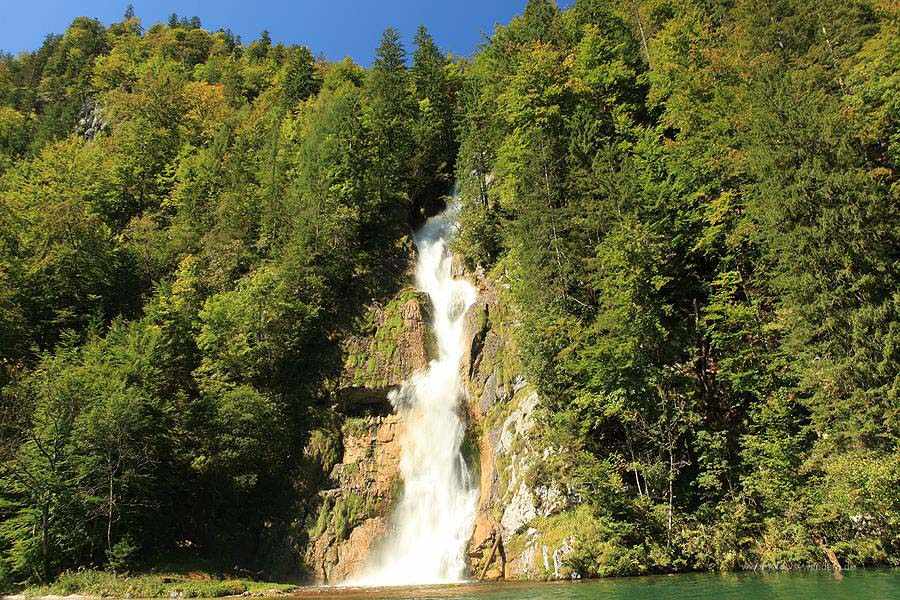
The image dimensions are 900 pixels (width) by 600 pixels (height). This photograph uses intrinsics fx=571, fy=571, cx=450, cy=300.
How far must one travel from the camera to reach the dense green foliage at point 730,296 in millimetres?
15984

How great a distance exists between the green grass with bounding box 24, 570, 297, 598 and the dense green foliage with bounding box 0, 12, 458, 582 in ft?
4.32

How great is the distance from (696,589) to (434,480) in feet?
45.1

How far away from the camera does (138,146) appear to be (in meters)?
47.9

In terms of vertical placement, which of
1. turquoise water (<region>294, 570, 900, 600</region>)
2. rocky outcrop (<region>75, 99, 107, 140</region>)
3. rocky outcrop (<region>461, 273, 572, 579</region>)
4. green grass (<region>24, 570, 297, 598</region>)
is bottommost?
green grass (<region>24, 570, 297, 598</region>)

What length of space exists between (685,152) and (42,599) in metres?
27.8

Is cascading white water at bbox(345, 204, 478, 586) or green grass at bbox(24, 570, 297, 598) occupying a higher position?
cascading white water at bbox(345, 204, 478, 586)

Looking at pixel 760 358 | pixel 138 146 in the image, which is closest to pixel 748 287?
pixel 760 358

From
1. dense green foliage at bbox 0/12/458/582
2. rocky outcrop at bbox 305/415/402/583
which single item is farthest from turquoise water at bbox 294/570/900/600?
dense green foliage at bbox 0/12/458/582

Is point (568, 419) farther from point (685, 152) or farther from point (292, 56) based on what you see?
point (292, 56)

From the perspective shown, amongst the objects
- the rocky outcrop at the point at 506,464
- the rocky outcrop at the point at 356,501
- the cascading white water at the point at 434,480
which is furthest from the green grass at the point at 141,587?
the rocky outcrop at the point at 506,464

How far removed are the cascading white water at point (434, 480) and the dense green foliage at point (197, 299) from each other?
180 inches

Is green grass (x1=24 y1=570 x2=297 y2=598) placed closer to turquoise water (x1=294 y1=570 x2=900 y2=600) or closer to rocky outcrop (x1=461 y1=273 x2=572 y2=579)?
turquoise water (x1=294 y1=570 x2=900 y2=600)

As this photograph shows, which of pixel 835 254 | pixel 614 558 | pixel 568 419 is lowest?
pixel 614 558

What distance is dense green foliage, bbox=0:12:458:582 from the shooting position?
76.3ft
